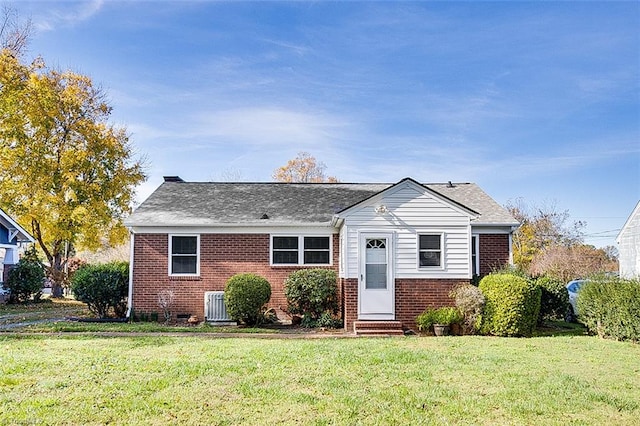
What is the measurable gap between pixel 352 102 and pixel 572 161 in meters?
10.8

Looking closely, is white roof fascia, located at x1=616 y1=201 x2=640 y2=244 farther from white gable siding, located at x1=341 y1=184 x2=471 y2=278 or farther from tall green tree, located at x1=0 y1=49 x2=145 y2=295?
tall green tree, located at x1=0 y1=49 x2=145 y2=295

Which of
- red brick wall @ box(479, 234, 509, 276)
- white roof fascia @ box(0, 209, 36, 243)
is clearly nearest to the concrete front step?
red brick wall @ box(479, 234, 509, 276)

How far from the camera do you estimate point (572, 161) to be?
920 inches

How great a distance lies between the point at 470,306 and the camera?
41.0 ft

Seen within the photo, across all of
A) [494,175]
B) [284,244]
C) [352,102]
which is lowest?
[284,244]

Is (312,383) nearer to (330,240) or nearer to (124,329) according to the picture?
(124,329)

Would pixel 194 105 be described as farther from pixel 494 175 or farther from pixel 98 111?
pixel 494 175

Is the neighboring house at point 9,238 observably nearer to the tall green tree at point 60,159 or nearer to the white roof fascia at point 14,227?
the white roof fascia at point 14,227

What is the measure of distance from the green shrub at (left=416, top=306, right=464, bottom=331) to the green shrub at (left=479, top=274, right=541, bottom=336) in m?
0.64

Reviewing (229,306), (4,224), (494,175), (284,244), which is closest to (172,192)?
(284,244)

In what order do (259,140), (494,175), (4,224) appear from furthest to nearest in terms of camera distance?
1. (259,140)
2. (494,175)
3. (4,224)

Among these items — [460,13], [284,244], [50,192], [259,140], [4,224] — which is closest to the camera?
[460,13]

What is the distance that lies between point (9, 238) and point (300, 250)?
15.0 meters

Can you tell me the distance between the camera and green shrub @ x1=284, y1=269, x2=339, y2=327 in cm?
1420
